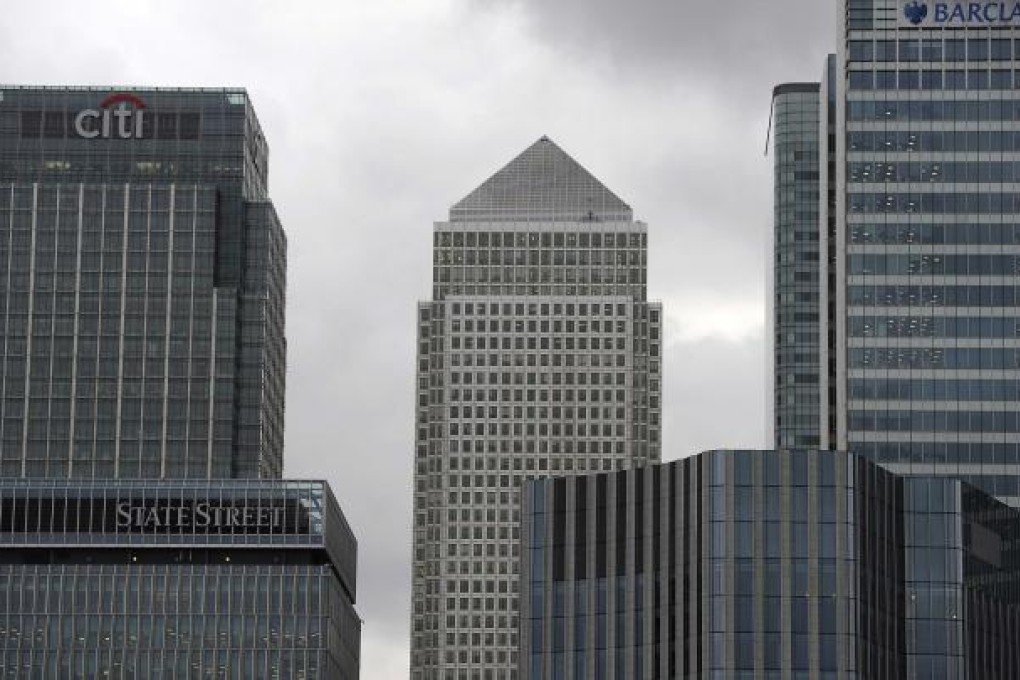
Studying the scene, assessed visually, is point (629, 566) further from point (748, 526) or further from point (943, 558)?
point (943, 558)

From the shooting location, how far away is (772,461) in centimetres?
19238

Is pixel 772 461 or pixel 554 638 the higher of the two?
pixel 772 461

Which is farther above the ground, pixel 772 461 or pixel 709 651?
pixel 772 461

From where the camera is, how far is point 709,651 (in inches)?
7495

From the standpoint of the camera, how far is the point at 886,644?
7657 inches

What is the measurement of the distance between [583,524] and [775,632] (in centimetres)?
1687

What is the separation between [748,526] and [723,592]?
4916 millimetres

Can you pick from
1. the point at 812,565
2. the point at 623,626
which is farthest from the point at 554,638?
the point at 812,565

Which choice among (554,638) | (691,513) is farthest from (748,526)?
(554,638)

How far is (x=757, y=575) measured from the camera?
191000 mm

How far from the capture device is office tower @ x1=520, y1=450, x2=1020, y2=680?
19050 centimetres

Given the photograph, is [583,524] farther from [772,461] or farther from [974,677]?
[974,677]

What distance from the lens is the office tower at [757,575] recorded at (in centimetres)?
19050

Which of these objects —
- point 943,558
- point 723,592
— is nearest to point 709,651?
point 723,592
